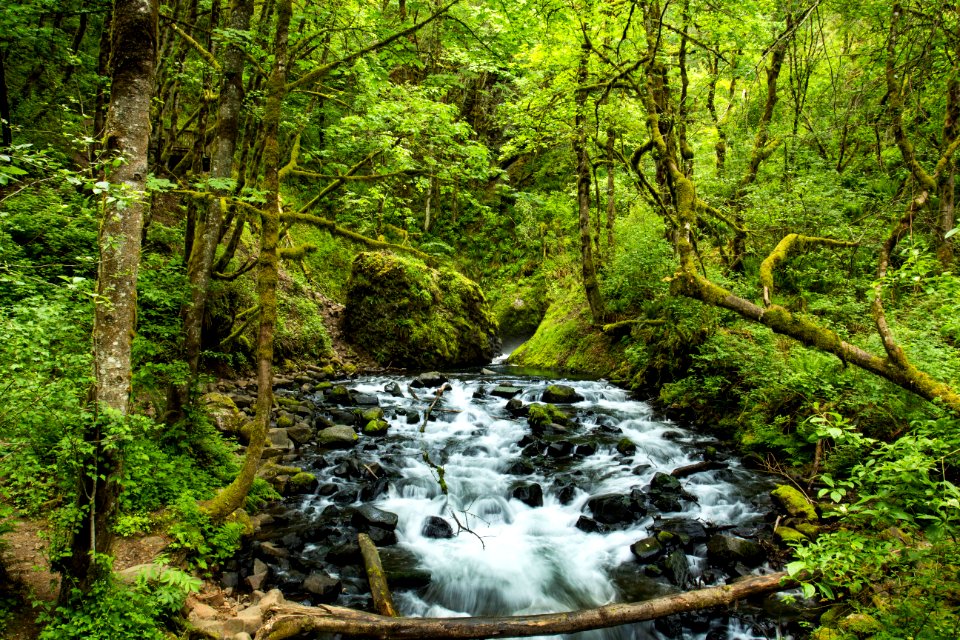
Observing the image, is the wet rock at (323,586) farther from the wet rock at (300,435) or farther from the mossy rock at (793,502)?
the mossy rock at (793,502)

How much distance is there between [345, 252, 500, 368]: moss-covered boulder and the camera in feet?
51.2

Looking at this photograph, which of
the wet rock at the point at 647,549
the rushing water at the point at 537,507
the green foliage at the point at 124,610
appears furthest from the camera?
the wet rock at the point at 647,549

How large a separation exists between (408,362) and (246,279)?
589 cm

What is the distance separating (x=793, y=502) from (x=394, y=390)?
853 cm

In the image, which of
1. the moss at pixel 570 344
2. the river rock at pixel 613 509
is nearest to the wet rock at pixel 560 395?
the moss at pixel 570 344

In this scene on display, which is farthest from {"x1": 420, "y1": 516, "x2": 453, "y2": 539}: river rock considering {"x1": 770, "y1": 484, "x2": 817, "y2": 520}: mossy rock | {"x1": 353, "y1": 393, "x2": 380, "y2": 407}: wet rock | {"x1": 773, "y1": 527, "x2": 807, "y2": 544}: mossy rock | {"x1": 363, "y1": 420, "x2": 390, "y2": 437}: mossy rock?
{"x1": 353, "y1": 393, "x2": 380, "y2": 407}: wet rock

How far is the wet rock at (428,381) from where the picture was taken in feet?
42.7

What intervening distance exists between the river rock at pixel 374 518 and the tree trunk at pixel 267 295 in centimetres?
154

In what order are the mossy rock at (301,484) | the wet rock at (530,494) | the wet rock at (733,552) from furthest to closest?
the wet rock at (530,494) → the mossy rock at (301,484) → the wet rock at (733,552)

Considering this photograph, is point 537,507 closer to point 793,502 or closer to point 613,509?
point 613,509

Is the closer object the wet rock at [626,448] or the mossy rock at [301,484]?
the mossy rock at [301,484]

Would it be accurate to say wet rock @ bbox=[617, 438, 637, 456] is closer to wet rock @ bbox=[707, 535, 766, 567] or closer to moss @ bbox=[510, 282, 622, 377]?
wet rock @ bbox=[707, 535, 766, 567]

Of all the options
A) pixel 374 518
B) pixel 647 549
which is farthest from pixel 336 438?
pixel 647 549

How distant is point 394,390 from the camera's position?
1205cm
